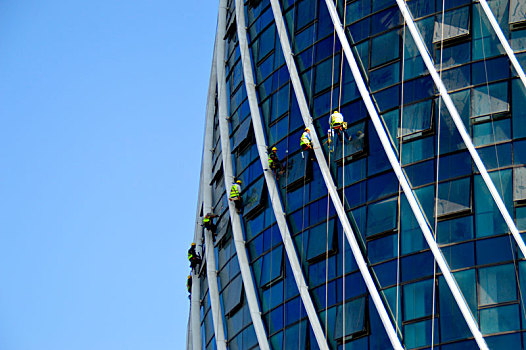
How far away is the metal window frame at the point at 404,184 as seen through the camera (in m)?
33.1

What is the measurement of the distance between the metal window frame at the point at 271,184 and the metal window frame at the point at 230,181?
91.5 inches

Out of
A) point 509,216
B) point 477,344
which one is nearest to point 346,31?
point 509,216

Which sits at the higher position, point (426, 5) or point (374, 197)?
point (426, 5)

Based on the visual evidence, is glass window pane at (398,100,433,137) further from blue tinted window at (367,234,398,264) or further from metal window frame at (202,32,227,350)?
metal window frame at (202,32,227,350)

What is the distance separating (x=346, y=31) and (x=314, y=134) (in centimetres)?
426

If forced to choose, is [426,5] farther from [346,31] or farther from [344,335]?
[344,335]

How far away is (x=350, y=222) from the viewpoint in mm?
37000

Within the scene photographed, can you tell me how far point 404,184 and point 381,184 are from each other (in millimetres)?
1252

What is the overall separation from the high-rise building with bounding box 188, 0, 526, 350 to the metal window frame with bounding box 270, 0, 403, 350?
0.19 feet

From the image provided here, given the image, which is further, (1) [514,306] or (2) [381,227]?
(2) [381,227]

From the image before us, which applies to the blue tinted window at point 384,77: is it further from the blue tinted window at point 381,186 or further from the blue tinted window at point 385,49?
the blue tinted window at point 381,186

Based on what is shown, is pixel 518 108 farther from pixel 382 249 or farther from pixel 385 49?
pixel 382 249

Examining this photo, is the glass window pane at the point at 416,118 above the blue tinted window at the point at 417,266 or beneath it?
above

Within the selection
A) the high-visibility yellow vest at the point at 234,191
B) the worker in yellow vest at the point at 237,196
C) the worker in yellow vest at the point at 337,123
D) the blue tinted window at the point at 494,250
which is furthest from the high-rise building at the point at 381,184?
the worker in yellow vest at the point at 337,123
